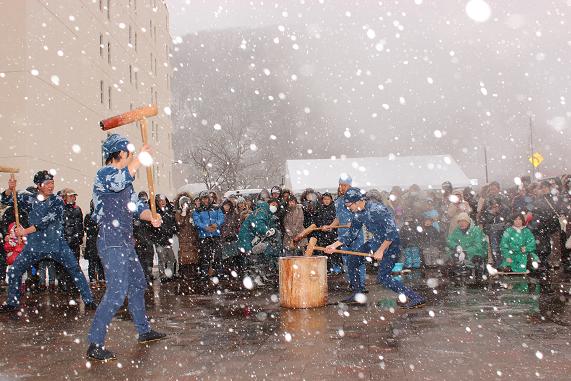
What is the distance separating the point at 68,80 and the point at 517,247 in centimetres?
1804

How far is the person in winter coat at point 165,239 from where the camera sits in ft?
42.0

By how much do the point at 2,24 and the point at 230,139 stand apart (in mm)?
43954

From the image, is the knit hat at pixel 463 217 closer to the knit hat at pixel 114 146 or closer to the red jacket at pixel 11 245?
the knit hat at pixel 114 146

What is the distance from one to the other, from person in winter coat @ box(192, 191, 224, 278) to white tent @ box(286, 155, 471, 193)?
15169 mm

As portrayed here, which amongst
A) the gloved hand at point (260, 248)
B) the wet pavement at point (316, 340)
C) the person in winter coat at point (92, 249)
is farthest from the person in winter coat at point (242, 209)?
the wet pavement at point (316, 340)

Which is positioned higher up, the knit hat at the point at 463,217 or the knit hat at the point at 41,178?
the knit hat at the point at 41,178

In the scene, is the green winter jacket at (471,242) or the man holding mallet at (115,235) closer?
the man holding mallet at (115,235)

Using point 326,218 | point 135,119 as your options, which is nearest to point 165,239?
point 326,218

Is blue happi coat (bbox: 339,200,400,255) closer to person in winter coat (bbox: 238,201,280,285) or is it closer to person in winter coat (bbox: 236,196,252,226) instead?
person in winter coat (bbox: 238,201,280,285)

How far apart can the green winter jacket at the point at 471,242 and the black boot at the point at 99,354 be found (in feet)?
27.7

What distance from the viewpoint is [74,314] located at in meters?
8.24

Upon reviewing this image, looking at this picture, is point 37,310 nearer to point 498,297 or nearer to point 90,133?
point 498,297

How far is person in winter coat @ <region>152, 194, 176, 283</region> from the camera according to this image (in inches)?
504

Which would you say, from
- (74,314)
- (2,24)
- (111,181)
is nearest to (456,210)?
(74,314)
